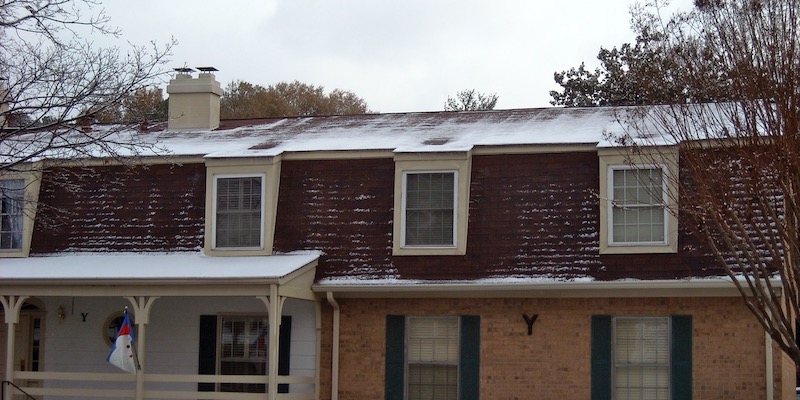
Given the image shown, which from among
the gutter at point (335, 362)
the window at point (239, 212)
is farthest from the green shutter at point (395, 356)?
the window at point (239, 212)

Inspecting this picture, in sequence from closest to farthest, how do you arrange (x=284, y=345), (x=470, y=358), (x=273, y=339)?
1. (x=273, y=339)
2. (x=470, y=358)
3. (x=284, y=345)

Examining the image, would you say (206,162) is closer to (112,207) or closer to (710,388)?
(112,207)

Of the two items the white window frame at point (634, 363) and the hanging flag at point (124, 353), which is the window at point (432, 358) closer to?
the white window frame at point (634, 363)

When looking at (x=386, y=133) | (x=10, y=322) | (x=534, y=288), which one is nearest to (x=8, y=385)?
(x=10, y=322)

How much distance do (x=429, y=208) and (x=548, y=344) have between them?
2.75 metres

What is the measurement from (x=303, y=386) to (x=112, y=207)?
4.44 m

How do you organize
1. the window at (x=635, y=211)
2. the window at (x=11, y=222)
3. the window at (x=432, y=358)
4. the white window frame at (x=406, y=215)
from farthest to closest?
1. the window at (x=11, y=222)
2. the white window frame at (x=406, y=215)
3. the window at (x=432, y=358)
4. the window at (x=635, y=211)

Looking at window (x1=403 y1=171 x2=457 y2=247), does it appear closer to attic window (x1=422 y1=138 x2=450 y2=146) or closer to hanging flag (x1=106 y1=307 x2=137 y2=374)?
attic window (x1=422 y1=138 x2=450 y2=146)

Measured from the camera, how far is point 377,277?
17812mm

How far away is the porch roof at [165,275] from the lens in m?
17.1

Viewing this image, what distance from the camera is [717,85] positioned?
13.3 meters

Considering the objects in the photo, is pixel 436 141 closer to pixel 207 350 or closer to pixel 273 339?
pixel 273 339

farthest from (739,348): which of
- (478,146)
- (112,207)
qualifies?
(112,207)

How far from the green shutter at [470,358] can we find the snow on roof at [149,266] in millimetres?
2534
